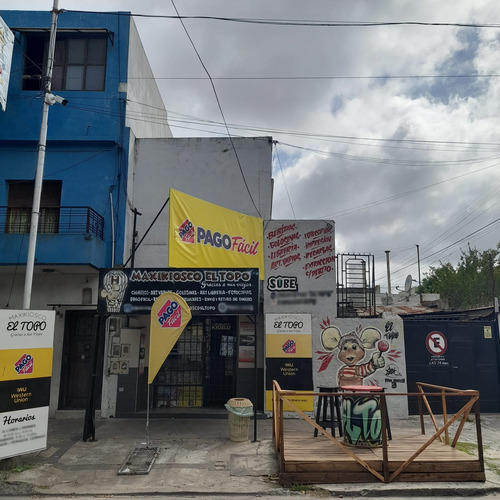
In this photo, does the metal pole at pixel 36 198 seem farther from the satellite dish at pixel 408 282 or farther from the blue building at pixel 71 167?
the satellite dish at pixel 408 282

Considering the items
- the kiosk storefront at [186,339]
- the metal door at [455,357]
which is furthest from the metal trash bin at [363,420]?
the metal door at [455,357]

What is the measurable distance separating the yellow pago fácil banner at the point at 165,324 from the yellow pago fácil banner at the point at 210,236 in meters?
1.14

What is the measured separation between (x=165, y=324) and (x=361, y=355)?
18.3ft

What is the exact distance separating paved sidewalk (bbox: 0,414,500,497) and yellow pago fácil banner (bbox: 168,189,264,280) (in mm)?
3948

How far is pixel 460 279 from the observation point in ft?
142

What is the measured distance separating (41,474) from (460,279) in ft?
142

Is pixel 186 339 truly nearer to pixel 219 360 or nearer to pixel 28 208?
pixel 219 360

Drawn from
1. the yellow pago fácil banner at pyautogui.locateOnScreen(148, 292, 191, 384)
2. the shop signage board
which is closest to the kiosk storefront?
the shop signage board

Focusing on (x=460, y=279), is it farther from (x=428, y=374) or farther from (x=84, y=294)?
(x=84, y=294)

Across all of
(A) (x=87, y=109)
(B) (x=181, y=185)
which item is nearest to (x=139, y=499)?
(B) (x=181, y=185)

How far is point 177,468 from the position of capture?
308 inches

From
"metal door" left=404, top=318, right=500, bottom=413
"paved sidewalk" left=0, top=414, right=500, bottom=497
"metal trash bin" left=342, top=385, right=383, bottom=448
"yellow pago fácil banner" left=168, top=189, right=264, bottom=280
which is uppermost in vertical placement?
"yellow pago fácil banner" left=168, top=189, right=264, bottom=280

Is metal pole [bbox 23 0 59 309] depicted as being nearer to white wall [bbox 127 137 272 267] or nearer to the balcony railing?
the balcony railing

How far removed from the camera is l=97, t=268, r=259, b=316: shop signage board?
32.8 feet
